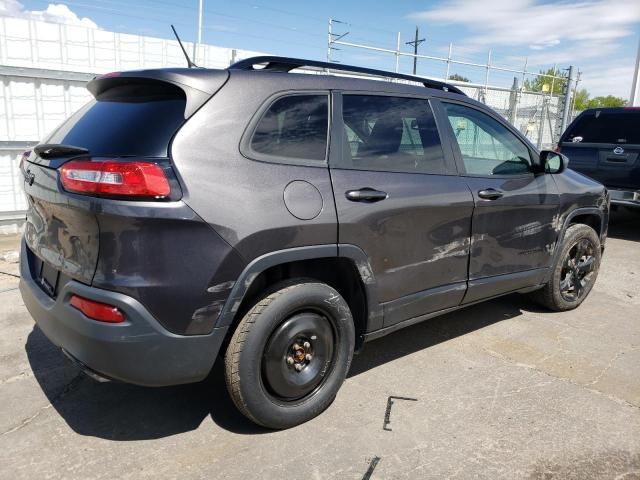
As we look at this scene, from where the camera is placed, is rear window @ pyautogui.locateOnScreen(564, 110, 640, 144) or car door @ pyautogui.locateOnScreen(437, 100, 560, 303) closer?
car door @ pyautogui.locateOnScreen(437, 100, 560, 303)

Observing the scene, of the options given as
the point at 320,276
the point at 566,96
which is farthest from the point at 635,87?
the point at 320,276

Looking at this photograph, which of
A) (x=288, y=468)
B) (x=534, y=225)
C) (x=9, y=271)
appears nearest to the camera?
(x=288, y=468)

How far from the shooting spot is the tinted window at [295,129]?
2.63 m

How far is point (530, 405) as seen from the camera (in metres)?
3.15

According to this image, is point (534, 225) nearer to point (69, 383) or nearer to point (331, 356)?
point (331, 356)

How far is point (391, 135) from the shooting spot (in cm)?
321

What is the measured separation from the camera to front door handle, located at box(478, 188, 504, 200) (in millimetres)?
3582

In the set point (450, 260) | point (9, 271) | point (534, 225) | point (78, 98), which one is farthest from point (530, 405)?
point (78, 98)

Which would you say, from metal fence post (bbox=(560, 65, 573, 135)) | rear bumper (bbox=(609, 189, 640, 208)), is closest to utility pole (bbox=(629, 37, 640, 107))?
metal fence post (bbox=(560, 65, 573, 135))

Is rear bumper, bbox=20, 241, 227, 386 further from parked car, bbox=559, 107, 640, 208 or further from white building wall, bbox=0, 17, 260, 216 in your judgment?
parked car, bbox=559, 107, 640, 208

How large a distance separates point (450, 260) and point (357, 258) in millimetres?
846

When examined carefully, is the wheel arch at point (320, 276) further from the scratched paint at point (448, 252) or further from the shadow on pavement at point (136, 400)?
the shadow on pavement at point (136, 400)

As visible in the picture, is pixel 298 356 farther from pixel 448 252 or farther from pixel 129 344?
pixel 448 252

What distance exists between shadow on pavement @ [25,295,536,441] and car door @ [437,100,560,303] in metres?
0.81
